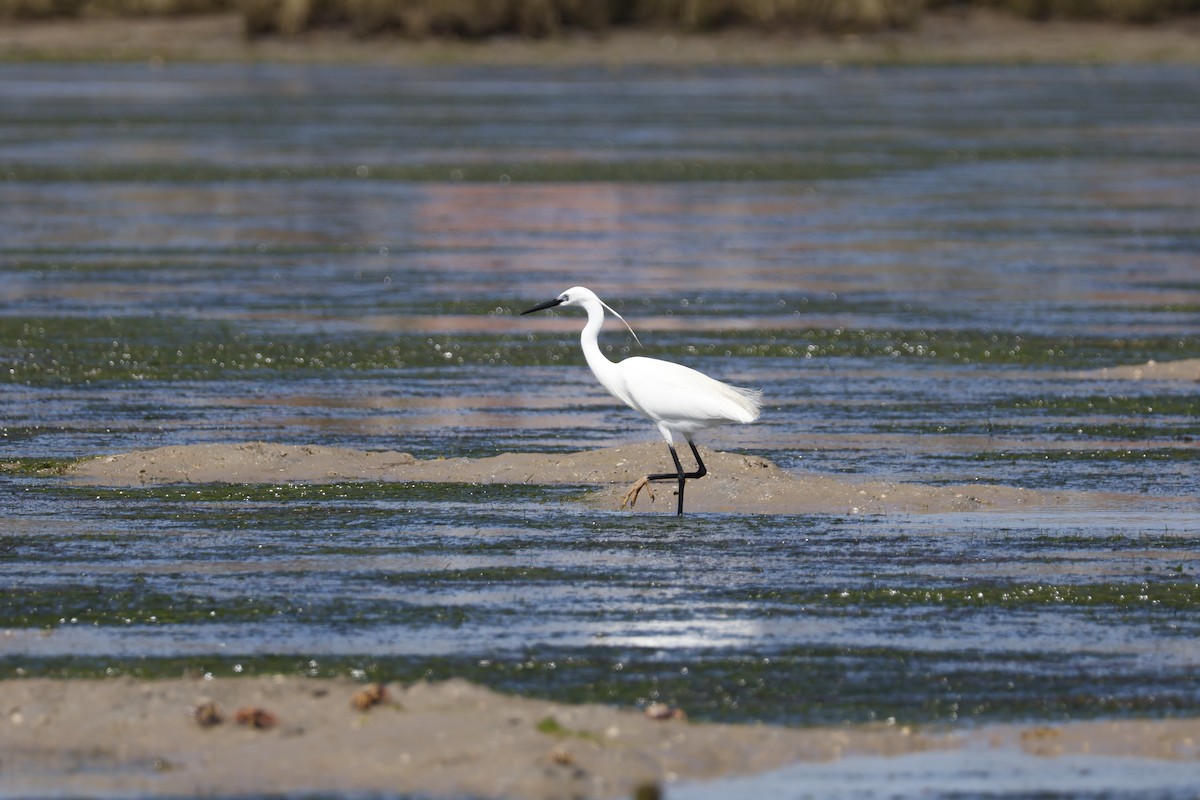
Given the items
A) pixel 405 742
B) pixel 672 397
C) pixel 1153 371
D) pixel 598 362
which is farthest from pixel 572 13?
pixel 405 742

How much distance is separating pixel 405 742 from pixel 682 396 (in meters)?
4.37

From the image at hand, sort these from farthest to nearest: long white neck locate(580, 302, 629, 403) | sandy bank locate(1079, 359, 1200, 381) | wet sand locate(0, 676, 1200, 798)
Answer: sandy bank locate(1079, 359, 1200, 381) < long white neck locate(580, 302, 629, 403) < wet sand locate(0, 676, 1200, 798)

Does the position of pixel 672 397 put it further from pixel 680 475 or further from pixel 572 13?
pixel 572 13

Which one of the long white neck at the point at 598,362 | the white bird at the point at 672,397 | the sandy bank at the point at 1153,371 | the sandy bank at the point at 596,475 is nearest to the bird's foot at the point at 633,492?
the white bird at the point at 672,397

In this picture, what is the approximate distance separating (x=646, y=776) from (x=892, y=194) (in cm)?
2472

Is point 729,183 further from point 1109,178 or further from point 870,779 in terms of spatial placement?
point 870,779

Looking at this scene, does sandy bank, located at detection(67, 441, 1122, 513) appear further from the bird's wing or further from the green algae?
the green algae

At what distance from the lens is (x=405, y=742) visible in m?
8.38

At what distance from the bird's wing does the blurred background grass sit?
56.0 m

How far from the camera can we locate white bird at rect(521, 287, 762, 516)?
487 inches

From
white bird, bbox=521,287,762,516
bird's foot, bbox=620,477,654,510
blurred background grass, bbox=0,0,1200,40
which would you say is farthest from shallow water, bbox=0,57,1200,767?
blurred background grass, bbox=0,0,1200,40

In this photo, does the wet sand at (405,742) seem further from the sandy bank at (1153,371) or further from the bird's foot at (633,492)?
the sandy bank at (1153,371)

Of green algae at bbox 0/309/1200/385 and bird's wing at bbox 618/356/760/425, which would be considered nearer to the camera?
bird's wing at bbox 618/356/760/425

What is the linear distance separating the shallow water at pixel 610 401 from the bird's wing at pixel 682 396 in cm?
59
